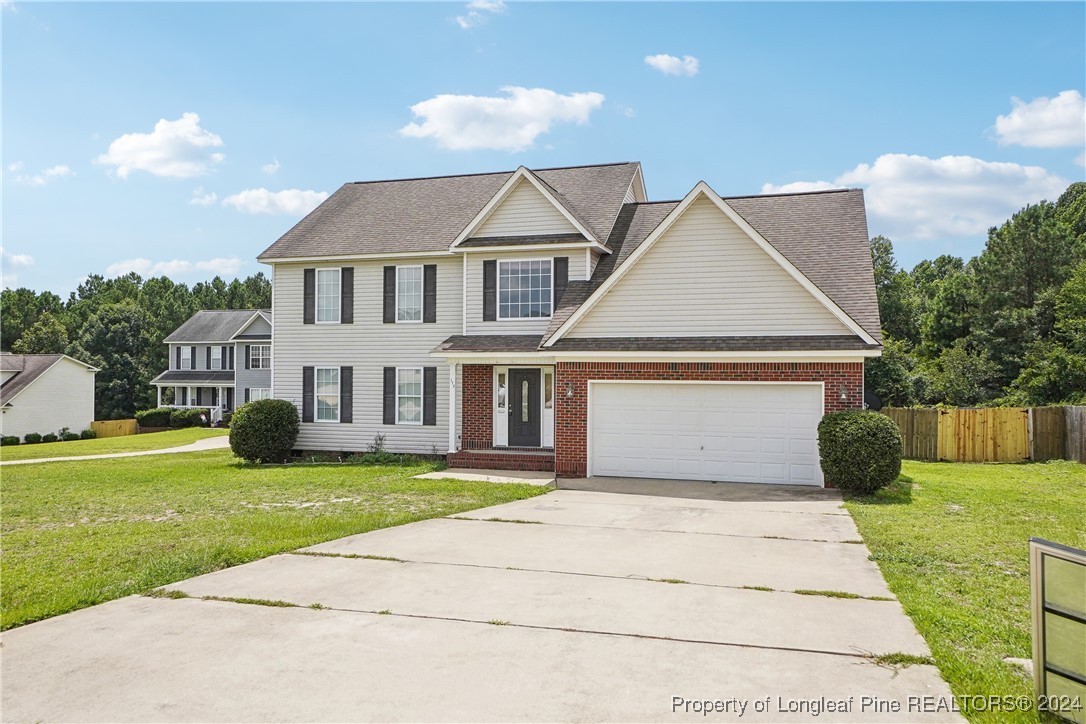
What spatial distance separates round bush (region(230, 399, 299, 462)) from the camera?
69.0 ft

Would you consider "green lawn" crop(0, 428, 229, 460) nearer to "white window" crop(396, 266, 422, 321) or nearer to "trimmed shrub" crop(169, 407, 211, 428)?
"trimmed shrub" crop(169, 407, 211, 428)

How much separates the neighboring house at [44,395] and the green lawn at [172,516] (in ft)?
84.9

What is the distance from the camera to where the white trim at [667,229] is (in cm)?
1513

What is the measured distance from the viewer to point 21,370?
1746 inches

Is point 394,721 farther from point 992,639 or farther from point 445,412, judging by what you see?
point 445,412

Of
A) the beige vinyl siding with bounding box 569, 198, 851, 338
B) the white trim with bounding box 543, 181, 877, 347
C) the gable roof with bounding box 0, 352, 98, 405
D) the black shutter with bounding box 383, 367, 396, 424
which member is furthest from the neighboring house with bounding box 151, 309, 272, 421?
the beige vinyl siding with bounding box 569, 198, 851, 338

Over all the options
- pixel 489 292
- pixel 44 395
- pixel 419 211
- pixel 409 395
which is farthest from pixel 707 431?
pixel 44 395

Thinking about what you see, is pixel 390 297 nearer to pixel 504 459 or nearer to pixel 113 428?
pixel 504 459

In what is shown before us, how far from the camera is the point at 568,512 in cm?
1218

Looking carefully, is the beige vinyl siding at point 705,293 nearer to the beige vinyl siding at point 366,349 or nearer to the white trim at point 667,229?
the white trim at point 667,229

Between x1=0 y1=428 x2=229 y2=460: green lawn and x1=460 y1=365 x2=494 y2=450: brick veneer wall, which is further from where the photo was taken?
x1=0 y1=428 x2=229 y2=460: green lawn

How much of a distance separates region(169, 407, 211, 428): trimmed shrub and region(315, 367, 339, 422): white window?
30.8 meters

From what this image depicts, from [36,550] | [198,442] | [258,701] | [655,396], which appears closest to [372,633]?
[258,701]

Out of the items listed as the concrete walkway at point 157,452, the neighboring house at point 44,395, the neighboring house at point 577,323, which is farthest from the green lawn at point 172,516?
the neighboring house at point 44,395
